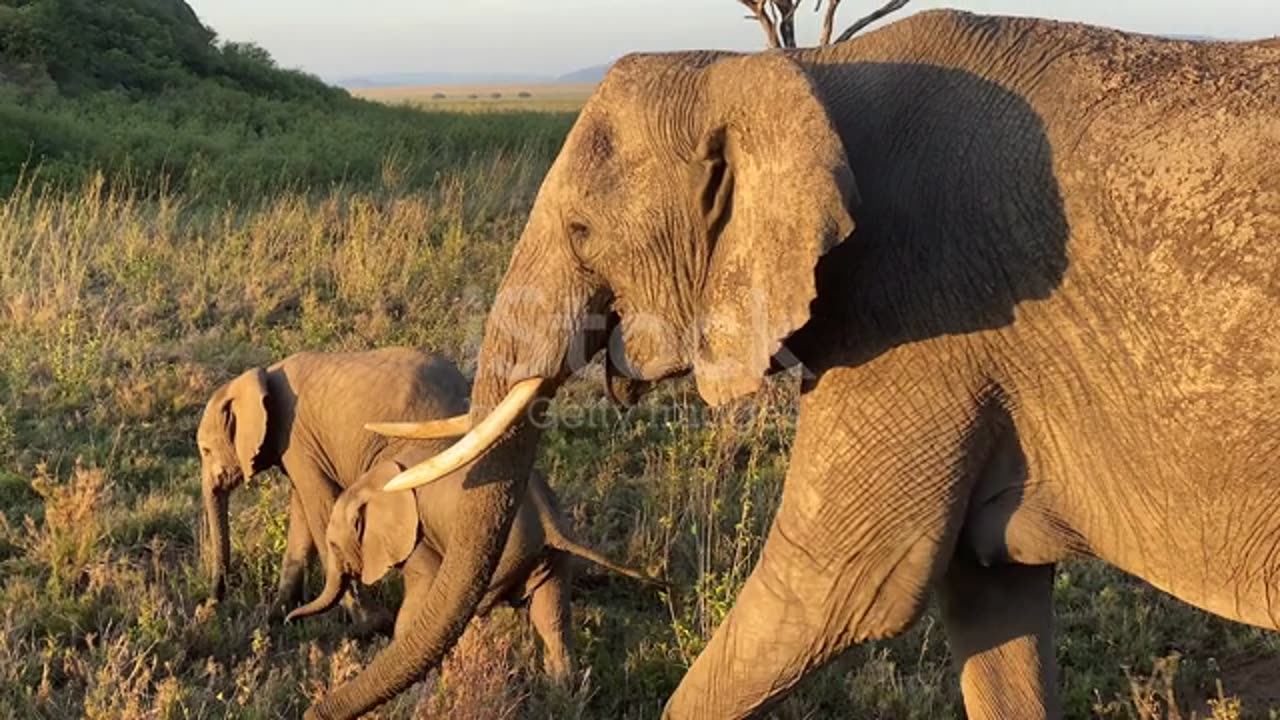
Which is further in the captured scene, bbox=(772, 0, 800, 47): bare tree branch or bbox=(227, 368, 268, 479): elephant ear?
bbox=(772, 0, 800, 47): bare tree branch

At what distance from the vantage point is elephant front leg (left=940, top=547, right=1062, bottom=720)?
3033 mm

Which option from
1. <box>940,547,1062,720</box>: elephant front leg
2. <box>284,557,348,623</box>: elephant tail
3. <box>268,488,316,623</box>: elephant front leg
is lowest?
<box>268,488,316,623</box>: elephant front leg

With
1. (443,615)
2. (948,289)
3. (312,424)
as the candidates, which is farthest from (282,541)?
(948,289)

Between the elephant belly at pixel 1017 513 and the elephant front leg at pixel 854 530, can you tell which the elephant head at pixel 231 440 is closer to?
the elephant front leg at pixel 854 530

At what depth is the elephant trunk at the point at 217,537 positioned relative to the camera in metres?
4.50

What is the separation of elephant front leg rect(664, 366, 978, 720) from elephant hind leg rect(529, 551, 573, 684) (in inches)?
54.6

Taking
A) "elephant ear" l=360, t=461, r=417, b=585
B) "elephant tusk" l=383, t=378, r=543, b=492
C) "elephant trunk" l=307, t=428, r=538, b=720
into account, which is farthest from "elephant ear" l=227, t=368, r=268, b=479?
"elephant tusk" l=383, t=378, r=543, b=492

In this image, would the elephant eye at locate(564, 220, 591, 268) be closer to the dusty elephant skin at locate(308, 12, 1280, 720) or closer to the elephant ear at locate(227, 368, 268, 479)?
the dusty elephant skin at locate(308, 12, 1280, 720)

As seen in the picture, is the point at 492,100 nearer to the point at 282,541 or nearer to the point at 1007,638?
the point at 282,541

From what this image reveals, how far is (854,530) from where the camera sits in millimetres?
2510

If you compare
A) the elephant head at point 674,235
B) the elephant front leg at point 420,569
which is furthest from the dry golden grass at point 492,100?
the elephant front leg at point 420,569

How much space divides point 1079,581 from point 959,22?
2704 millimetres

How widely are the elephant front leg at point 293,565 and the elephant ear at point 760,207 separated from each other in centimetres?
254

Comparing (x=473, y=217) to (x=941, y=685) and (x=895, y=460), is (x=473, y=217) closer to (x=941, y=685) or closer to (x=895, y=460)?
(x=941, y=685)
